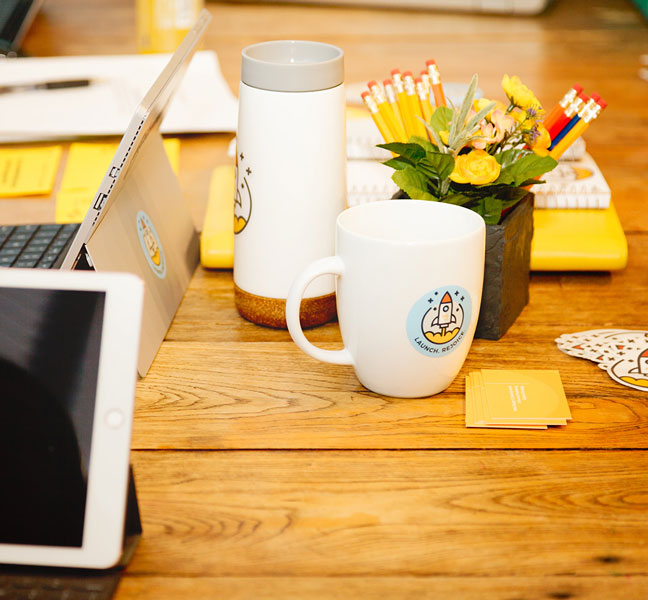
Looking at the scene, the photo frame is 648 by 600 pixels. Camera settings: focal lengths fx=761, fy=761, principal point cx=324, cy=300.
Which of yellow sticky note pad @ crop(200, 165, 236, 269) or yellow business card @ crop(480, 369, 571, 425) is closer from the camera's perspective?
yellow business card @ crop(480, 369, 571, 425)

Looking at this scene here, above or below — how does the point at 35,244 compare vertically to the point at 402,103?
below

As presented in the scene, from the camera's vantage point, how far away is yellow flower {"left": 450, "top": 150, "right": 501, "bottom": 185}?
0.57 meters

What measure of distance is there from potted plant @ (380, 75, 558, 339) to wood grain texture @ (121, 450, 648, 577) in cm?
17

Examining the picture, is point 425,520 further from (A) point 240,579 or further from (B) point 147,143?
(B) point 147,143


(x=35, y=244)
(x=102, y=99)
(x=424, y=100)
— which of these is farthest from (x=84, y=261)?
(x=102, y=99)

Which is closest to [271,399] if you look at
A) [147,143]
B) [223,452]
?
[223,452]

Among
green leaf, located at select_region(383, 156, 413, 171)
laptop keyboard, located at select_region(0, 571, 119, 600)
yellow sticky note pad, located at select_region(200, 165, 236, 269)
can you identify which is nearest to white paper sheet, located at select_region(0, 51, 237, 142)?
yellow sticky note pad, located at select_region(200, 165, 236, 269)

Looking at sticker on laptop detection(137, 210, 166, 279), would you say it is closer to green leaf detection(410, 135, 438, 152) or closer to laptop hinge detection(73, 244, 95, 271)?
laptop hinge detection(73, 244, 95, 271)

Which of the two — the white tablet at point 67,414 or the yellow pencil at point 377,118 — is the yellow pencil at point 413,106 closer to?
the yellow pencil at point 377,118

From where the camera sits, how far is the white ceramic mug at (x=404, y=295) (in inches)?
19.8

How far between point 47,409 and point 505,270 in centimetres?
37

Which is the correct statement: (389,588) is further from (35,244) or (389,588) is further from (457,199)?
(35,244)

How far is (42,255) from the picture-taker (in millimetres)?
720

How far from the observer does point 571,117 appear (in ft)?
2.16
